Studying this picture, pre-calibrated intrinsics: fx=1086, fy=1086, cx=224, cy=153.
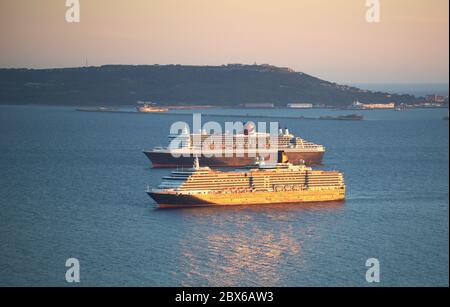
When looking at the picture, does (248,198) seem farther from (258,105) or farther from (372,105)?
(372,105)

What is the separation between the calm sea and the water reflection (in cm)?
4

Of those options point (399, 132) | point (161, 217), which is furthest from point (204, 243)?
point (399, 132)

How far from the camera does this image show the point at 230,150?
61.7 meters

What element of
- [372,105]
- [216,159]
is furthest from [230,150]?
[372,105]

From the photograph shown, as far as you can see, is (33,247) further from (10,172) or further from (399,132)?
(399,132)

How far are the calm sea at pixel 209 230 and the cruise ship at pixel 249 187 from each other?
0.78 metres

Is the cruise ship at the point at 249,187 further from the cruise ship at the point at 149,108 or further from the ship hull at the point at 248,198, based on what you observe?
the cruise ship at the point at 149,108

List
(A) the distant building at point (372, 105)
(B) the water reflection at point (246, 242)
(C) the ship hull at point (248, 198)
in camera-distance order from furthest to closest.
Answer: (A) the distant building at point (372, 105)
(C) the ship hull at point (248, 198)
(B) the water reflection at point (246, 242)

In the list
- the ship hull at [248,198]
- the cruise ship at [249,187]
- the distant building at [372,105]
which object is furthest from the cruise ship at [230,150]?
the distant building at [372,105]

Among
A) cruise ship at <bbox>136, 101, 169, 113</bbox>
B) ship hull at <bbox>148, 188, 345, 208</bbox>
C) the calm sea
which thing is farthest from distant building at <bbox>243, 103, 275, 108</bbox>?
ship hull at <bbox>148, 188, 345, 208</bbox>

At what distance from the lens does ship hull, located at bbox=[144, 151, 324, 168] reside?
5872 centimetres

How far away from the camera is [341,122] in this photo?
107812 millimetres

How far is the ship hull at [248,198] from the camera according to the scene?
134 ft
